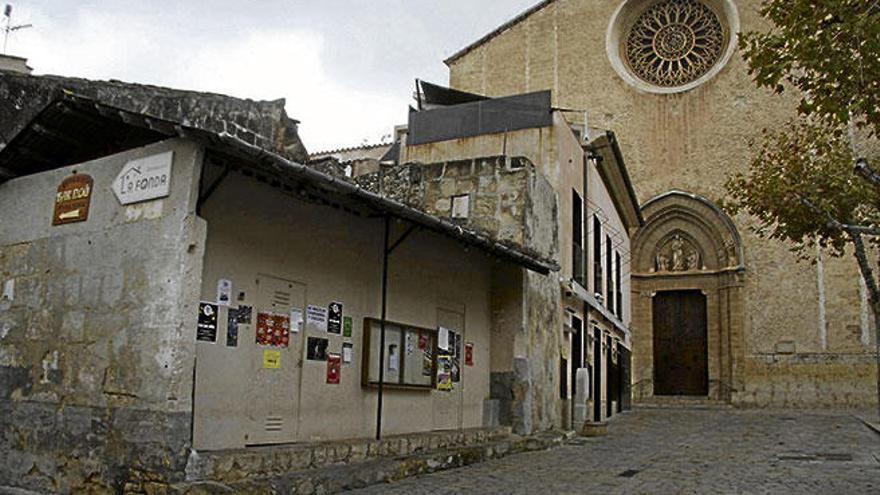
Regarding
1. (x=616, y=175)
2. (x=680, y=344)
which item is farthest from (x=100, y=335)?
(x=680, y=344)

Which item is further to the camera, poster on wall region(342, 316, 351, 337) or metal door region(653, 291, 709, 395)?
metal door region(653, 291, 709, 395)

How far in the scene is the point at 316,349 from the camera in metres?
8.58

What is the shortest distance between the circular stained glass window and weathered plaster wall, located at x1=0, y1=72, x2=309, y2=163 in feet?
66.3

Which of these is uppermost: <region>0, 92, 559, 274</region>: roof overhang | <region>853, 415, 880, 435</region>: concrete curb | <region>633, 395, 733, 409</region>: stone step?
<region>0, 92, 559, 274</region>: roof overhang

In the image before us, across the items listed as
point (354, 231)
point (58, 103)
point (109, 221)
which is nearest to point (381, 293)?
point (354, 231)

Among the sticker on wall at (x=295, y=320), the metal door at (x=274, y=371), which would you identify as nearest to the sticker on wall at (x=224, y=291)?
the metal door at (x=274, y=371)

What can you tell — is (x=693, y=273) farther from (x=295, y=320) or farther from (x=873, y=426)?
(x=295, y=320)

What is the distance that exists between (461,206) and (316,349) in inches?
224

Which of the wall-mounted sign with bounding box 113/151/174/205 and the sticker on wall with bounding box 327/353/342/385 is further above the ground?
the wall-mounted sign with bounding box 113/151/174/205

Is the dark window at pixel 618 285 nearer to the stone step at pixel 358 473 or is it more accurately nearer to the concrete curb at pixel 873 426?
the concrete curb at pixel 873 426

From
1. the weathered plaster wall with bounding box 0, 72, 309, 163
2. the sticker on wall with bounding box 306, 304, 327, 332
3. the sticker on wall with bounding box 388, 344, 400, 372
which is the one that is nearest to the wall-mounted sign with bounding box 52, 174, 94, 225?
the weathered plaster wall with bounding box 0, 72, 309, 163

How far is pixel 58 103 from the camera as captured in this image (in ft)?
23.5

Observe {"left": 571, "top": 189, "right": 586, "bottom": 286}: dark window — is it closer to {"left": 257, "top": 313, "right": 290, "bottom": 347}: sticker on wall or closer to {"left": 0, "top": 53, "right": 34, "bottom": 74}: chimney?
{"left": 257, "top": 313, "right": 290, "bottom": 347}: sticker on wall

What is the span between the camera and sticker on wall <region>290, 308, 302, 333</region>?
26.9 ft
